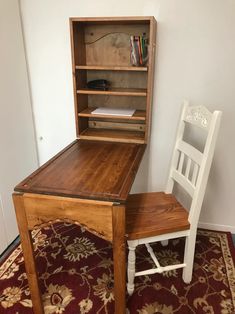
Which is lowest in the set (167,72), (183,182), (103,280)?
(103,280)

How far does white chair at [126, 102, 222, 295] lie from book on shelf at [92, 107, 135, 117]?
1.27 ft

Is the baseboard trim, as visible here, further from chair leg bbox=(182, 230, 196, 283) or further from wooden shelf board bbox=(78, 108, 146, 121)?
wooden shelf board bbox=(78, 108, 146, 121)

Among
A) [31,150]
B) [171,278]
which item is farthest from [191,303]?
[31,150]

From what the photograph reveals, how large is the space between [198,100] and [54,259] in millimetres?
1560

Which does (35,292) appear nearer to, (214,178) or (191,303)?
(191,303)

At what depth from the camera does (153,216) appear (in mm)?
1520

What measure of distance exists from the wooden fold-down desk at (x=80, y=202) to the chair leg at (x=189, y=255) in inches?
18.9

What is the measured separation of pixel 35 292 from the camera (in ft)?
4.50

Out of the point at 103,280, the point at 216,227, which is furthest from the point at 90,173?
the point at 216,227

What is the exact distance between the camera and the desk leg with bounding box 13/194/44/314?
1.21 m

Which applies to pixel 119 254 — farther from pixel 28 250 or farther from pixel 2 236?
pixel 2 236

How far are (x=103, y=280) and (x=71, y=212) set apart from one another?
726 millimetres

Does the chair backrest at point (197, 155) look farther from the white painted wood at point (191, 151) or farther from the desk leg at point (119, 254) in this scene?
the desk leg at point (119, 254)

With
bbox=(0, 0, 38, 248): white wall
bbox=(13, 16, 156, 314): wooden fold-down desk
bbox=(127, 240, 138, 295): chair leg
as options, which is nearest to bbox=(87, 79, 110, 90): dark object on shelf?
bbox=(13, 16, 156, 314): wooden fold-down desk
